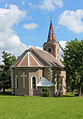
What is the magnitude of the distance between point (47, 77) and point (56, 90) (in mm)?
4522

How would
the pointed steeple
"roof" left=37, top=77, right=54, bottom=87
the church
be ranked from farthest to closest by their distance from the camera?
the pointed steeple → "roof" left=37, top=77, right=54, bottom=87 → the church

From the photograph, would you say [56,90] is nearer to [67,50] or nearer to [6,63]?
[67,50]

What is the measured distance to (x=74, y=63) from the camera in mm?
34469

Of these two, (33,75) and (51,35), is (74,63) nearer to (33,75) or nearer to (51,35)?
(33,75)

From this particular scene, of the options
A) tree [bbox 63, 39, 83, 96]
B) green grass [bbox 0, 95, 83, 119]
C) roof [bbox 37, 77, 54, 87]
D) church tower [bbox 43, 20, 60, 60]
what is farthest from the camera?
church tower [bbox 43, 20, 60, 60]

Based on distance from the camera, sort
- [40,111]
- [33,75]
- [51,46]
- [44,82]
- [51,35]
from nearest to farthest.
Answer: [40,111] < [33,75] < [44,82] < [51,46] < [51,35]

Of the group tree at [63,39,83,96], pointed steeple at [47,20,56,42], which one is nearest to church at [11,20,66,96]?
tree at [63,39,83,96]

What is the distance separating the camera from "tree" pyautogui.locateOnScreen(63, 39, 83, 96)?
3275 centimetres

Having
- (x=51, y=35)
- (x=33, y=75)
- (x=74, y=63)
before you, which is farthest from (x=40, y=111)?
(x=51, y=35)

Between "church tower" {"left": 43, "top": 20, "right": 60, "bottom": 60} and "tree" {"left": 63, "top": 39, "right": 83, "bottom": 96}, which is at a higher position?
"church tower" {"left": 43, "top": 20, "right": 60, "bottom": 60}

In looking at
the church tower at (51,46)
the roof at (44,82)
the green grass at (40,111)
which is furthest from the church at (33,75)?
the green grass at (40,111)

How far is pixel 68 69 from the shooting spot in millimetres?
34656

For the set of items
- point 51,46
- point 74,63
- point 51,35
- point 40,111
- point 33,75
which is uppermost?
point 51,35

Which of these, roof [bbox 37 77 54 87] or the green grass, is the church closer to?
roof [bbox 37 77 54 87]
